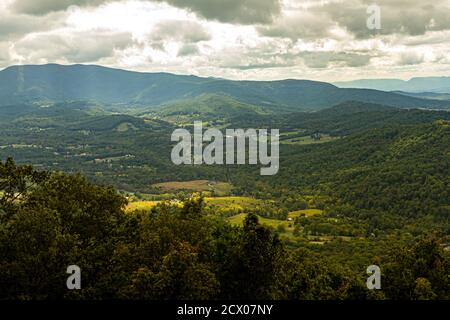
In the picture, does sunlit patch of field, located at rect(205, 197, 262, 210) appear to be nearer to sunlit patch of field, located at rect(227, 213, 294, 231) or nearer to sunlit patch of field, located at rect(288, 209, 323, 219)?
sunlit patch of field, located at rect(227, 213, 294, 231)

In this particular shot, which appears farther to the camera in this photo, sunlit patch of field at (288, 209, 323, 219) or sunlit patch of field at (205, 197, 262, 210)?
sunlit patch of field at (205, 197, 262, 210)

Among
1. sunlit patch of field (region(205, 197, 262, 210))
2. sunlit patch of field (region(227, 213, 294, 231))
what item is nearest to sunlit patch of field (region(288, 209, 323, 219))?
sunlit patch of field (region(227, 213, 294, 231))

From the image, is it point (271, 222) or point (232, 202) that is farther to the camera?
point (232, 202)

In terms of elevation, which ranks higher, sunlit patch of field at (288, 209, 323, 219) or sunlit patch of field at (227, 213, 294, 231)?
sunlit patch of field at (227, 213, 294, 231)

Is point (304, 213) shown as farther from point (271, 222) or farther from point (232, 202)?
point (232, 202)

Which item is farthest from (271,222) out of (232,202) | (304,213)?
(232,202)

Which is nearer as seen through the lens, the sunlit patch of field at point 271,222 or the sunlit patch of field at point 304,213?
the sunlit patch of field at point 271,222

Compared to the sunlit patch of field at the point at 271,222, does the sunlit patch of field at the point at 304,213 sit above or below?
below

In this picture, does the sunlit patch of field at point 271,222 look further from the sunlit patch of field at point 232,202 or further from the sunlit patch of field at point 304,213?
the sunlit patch of field at point 232,202

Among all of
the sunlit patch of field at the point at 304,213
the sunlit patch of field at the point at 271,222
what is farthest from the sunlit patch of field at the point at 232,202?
the sunlit patch of field at the point at 304,213
